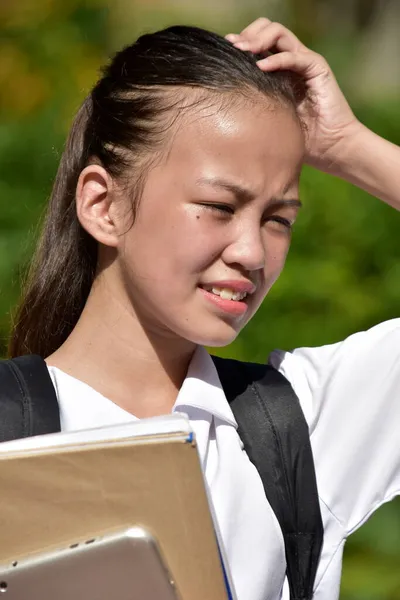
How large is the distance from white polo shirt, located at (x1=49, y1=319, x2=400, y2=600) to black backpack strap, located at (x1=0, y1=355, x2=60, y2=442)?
56 millimetres

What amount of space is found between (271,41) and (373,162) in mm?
255

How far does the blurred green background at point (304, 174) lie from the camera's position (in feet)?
8.75

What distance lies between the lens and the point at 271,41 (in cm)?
150

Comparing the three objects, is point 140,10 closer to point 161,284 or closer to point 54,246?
point 54,246

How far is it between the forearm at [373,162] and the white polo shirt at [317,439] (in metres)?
0.22

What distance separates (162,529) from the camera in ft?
3.41

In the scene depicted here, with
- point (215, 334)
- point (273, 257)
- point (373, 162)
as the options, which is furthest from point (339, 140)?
point (215, 334)

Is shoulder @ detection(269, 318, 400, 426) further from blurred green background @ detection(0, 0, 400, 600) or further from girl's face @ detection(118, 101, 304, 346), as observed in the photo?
blurred green background @ detection(0, 0, 400, 600)

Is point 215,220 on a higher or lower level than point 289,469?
higher

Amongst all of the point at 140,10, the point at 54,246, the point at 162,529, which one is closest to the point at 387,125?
the point at 140,10

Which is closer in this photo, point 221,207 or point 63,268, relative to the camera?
point 221,207

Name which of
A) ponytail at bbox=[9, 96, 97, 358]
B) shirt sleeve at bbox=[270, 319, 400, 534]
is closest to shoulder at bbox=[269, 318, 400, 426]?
shirt sleeve at bbox=[270, 319, 400, 534]

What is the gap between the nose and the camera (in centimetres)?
130

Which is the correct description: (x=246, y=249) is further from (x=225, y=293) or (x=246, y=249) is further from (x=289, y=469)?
(x=289, y=469)
